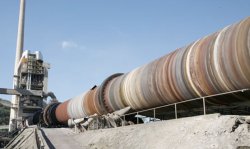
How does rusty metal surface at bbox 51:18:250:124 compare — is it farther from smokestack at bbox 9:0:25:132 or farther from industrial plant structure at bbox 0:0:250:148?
smokestack at bbox 9:0:25:132

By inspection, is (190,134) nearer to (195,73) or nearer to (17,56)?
(195,73)

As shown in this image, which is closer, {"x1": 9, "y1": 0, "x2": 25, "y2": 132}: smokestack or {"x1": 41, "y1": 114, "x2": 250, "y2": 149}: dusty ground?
{"x1": 41, "y1": 114, "x2": 250, "y2": 149}: dusty ground

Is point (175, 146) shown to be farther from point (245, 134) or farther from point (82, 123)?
point (82, 123)

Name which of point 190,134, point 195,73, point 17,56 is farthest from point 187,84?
point 17,56

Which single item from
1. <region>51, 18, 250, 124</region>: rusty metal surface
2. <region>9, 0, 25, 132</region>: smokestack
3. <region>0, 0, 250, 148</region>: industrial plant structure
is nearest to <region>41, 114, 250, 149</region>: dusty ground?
<region>0, 0, 250, 148</region>: industrial plant structure

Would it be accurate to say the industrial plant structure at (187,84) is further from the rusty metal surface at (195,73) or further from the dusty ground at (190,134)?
the dusty ground at (190,134)

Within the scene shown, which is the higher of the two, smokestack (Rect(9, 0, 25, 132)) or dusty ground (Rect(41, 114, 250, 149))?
smokestack (Rect(9, 0, 25, 132))

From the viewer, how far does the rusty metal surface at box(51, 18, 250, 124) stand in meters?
10.3

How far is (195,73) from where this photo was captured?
12.3 meters

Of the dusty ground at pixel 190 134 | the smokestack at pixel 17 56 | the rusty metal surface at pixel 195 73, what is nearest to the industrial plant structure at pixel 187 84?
the rusty metal surface at pixel 195 73

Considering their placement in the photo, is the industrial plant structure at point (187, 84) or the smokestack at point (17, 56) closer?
the industrial plant structure at point (187, 84)

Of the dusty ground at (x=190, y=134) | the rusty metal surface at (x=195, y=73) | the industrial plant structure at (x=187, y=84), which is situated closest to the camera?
the dusty ground at (x=190, y=134)

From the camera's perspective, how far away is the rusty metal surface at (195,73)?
33.8ft

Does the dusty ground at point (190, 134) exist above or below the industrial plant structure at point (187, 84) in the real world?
below
